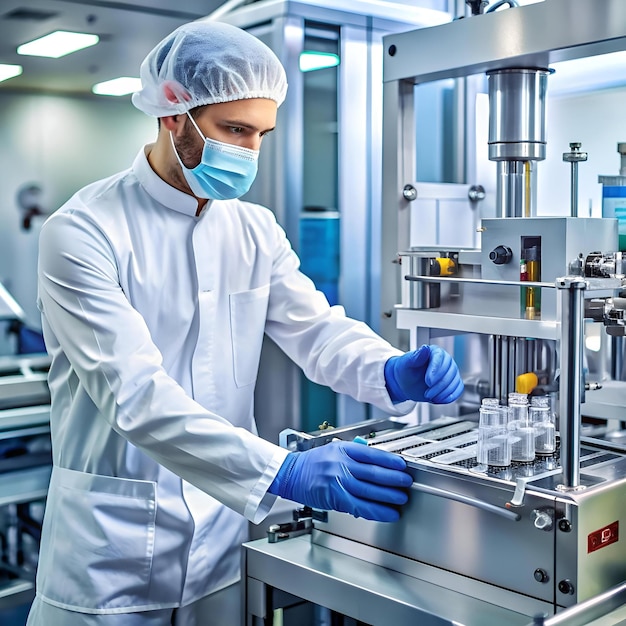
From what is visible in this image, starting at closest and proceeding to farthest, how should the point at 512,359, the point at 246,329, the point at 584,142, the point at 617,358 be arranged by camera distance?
the point at 512,359, the point at 246,329, the point at 617,358, the point at 584,142

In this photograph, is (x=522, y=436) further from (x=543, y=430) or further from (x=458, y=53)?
(x=458, y=53)

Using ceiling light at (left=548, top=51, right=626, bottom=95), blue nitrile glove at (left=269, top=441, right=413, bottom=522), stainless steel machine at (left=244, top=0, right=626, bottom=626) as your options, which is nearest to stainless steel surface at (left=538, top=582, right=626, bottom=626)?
stainless steel machine at (left=244, top=0, right=626, bottom=626)

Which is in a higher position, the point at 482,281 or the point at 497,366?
the point at 482,281

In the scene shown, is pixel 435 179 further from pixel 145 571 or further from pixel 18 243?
pixel 145 571

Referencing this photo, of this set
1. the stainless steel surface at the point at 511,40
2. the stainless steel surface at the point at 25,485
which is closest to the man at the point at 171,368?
the stainless steel surface at the point at 511,40

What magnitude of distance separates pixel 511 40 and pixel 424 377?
2.14 ft

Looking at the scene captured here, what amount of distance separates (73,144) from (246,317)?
894 mm

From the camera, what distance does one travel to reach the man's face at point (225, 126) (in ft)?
4.94

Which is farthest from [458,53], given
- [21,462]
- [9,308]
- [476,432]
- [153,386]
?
[21,462]

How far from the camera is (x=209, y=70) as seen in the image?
1.46m

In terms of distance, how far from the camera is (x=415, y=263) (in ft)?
5.29

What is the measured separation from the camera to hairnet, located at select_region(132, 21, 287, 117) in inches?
58.1

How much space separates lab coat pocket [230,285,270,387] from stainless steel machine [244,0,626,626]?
0.83ft

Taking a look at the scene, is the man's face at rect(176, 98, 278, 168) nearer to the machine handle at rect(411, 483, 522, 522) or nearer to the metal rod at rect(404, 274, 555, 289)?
the metal rod at rect(404, 274, 555, 289)
